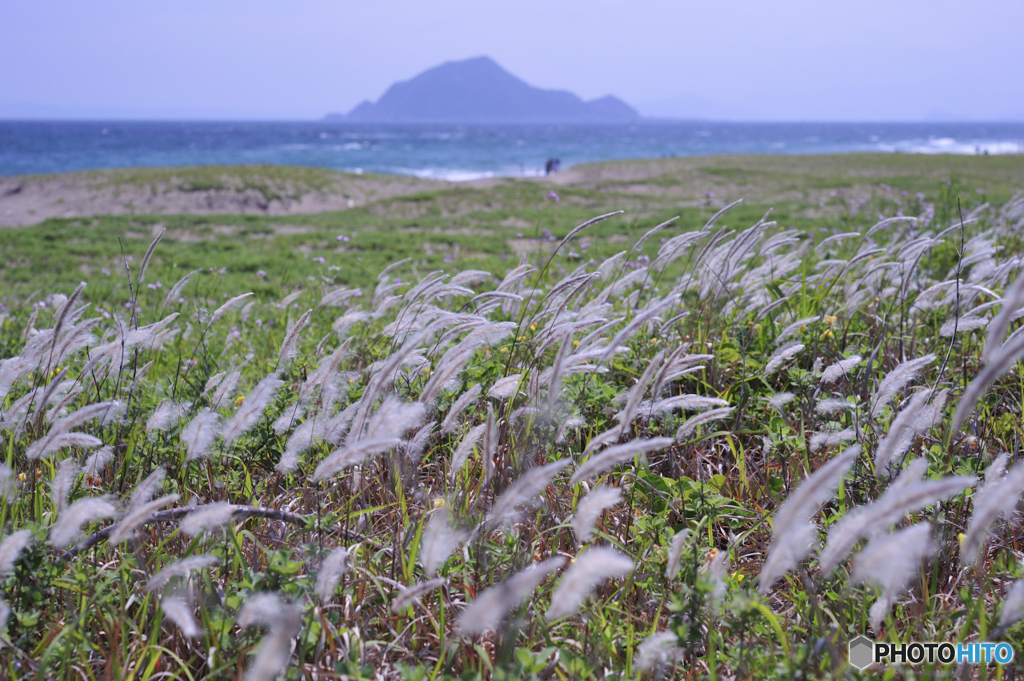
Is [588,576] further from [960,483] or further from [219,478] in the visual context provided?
[219,478]

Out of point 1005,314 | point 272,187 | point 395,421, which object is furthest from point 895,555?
point 272,187

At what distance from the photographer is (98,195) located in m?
20.0

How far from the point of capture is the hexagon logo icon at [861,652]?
52.8 inches

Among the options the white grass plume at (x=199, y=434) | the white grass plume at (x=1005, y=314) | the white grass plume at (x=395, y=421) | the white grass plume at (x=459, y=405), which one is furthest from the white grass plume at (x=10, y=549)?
the white grass plume at (x=1005, y=314)

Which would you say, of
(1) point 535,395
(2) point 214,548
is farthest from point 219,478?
(1) point 535,395

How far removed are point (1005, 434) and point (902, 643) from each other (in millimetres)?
1310

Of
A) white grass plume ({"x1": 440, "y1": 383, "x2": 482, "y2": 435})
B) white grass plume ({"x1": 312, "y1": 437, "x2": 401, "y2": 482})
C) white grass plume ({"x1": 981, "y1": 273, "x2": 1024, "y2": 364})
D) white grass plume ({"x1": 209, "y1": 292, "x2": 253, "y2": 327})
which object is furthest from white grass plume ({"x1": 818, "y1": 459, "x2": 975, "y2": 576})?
white grass plume ({"x1": 209, "y1": 292, "x2": 253, "y2": 327})

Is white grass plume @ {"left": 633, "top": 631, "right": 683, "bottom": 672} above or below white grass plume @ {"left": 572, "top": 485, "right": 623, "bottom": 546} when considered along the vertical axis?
below

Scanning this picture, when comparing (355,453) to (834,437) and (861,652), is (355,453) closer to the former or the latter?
(861,652)

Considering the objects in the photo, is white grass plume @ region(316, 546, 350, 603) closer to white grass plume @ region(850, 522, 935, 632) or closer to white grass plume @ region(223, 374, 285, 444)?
white grass plume @ region(223, 374, 285, 444)

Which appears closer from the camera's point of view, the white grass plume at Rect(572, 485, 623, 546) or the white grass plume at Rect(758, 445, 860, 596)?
the white grass plume at Rect(758, 445, 860, 596)

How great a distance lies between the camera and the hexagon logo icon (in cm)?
134

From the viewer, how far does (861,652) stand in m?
1.35

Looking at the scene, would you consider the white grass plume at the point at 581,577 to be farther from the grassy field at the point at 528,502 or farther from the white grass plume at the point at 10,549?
the white grass plume at the point at 10,549
